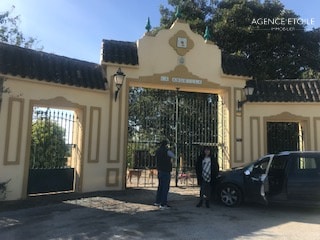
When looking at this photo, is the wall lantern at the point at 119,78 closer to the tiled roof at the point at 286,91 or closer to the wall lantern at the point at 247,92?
the wall lantern at the point at 247,92

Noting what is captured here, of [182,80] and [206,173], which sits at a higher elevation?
[182,80]

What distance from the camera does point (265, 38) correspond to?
21.7 meters

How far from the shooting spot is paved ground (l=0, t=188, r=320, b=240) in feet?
21.8

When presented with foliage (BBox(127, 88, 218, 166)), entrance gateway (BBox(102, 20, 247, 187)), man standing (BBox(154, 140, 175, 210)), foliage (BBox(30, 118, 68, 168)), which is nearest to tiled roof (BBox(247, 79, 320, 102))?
entrance gateway (BBox(102, 20, 247, 187))

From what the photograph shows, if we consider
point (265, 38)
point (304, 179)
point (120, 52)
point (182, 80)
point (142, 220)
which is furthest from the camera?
point (265, 38)

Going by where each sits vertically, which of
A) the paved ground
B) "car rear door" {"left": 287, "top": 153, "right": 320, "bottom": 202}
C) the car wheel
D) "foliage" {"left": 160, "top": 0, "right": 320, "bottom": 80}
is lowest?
the paved ground

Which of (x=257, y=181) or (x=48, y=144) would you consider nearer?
(x=257, y=181)

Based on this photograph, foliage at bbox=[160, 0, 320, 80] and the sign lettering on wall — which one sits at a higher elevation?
foliage at bbox=[160, 0, 320, 80]

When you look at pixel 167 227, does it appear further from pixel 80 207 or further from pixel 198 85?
pixel 198 85

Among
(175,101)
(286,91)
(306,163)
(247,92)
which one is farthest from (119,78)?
(286,91)

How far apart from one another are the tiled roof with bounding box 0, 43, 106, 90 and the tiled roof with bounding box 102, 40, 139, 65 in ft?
1.94

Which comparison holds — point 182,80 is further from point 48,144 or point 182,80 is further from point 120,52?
point 48,144

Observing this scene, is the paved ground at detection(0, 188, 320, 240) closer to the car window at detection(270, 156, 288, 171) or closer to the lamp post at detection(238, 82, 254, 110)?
the car window at detection(270, 156, 288, 171)

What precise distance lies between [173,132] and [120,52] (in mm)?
3684
